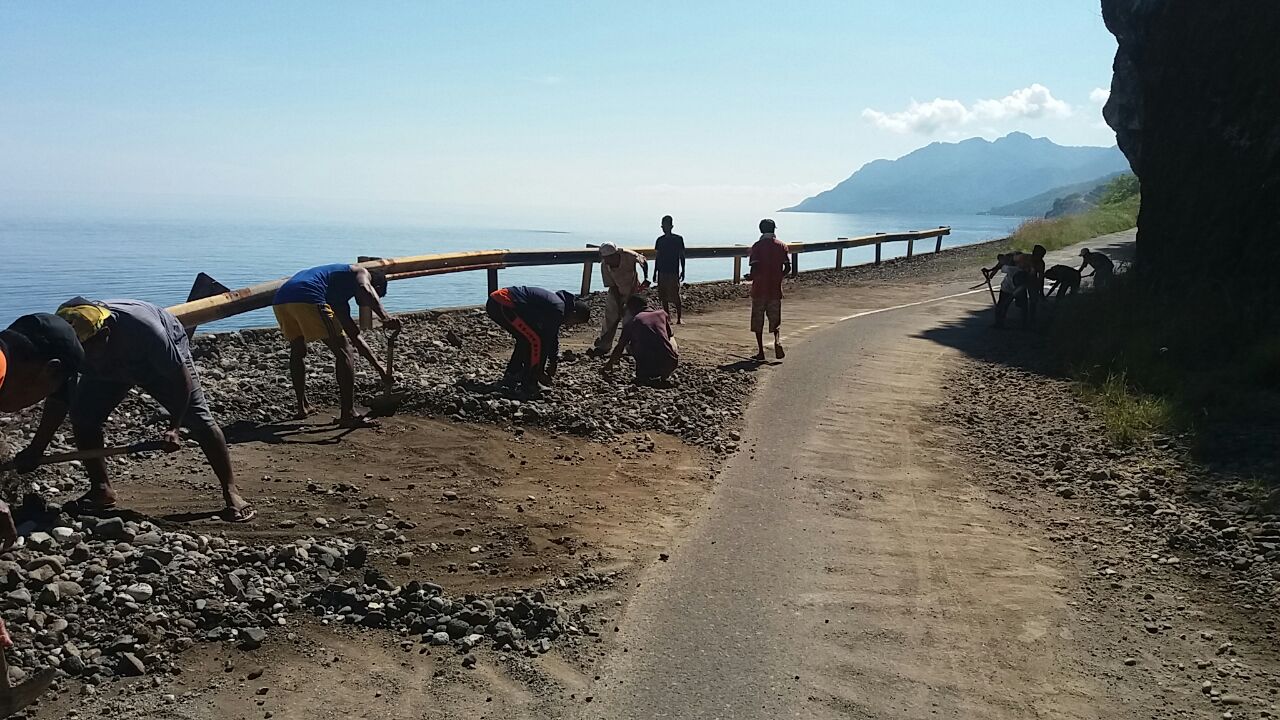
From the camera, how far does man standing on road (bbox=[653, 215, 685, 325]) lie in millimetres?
14180

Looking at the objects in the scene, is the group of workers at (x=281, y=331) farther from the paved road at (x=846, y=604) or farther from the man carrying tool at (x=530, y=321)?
the paved road at (x=846, y=604)

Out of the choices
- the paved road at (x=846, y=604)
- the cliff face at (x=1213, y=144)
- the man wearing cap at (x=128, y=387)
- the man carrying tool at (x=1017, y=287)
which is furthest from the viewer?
the man carrying tool at (x=1017, y=287)

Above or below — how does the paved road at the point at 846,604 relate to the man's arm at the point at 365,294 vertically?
below

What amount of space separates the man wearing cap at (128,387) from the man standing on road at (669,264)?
8.72 m

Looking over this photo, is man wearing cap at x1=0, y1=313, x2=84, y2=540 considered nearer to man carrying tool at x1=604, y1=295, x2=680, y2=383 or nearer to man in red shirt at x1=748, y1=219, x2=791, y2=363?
man carrying tool at x1=604, y1=295, x2=680, y2=383

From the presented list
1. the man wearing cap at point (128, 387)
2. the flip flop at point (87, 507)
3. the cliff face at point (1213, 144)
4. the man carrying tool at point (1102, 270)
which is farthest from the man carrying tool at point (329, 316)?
the man carrying tool at point (1102, 270)

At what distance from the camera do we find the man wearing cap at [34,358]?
175 inches

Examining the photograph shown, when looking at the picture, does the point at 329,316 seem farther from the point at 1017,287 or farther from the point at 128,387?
the point at 1017,287

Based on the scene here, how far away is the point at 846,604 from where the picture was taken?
5230 millimetres

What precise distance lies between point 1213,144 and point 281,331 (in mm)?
12569

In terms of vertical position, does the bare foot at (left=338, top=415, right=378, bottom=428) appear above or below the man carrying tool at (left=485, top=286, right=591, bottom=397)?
below

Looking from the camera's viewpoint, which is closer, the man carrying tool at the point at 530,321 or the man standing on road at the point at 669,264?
the man carrying tool at the point at 530,321

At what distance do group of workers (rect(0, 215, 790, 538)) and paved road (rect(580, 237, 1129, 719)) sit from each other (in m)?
2.54

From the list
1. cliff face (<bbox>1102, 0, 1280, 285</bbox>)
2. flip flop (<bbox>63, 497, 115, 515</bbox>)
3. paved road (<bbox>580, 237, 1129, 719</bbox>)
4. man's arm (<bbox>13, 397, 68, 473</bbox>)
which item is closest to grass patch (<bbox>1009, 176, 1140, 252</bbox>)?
cliff face (<bbox>1102, 0, 1280, 285</bbox>)
